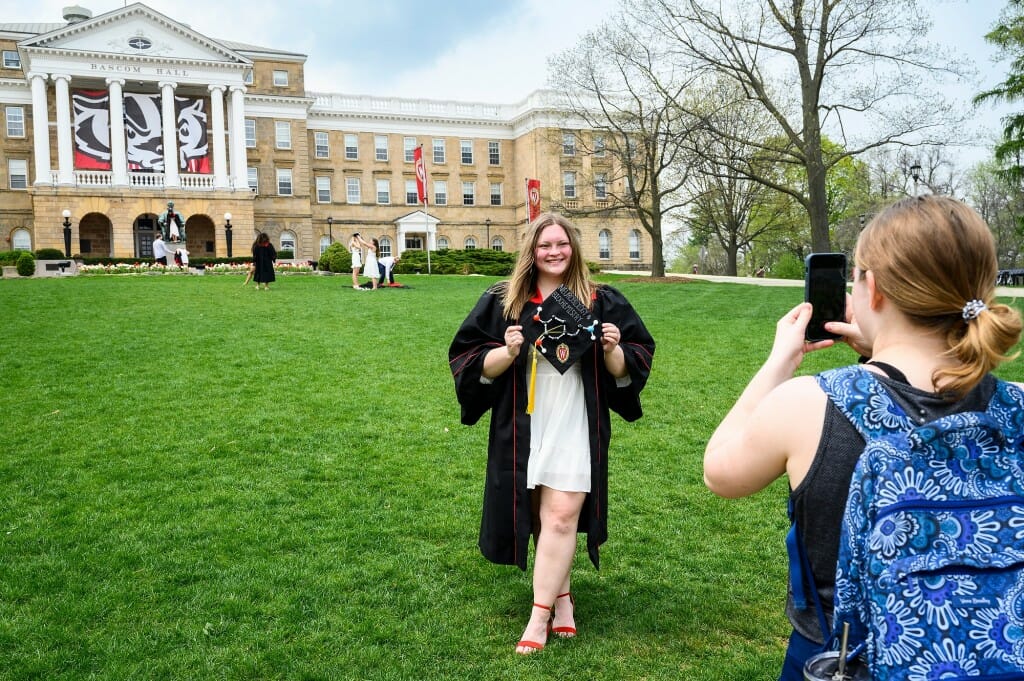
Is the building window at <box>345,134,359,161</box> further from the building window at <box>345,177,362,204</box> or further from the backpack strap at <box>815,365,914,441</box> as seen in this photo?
the backpack strap at <box>815,365,914,441</box>

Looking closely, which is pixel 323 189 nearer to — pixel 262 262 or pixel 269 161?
pixel 269 161

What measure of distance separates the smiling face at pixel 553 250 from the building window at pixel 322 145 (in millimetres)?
63140

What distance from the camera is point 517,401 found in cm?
396

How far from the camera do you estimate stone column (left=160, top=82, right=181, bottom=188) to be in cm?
5159

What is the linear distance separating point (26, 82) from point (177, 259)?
89.2ft

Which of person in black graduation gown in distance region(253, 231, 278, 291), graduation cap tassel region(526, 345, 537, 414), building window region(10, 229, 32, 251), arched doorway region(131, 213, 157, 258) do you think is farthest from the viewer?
building window region(10, 229, 32, 251)

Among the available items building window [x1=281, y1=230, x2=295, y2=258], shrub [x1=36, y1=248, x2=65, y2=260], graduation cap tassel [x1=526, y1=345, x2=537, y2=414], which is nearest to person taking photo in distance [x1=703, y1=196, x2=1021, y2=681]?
graduation cap tassel [x1=526, y1=345, x2=537, y2=414]

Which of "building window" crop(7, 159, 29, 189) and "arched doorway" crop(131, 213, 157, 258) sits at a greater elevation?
"building window" crop(7, 159, 29, 189)

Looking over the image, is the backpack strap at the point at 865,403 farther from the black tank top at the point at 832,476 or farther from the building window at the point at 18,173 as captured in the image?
the building window at the point at 18,173

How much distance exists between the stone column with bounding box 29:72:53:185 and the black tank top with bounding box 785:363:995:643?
5581 cm

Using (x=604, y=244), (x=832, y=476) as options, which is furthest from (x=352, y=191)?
(x=832, y=476)

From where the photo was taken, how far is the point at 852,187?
58.4 meters

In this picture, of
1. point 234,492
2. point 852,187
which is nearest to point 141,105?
point 852,187

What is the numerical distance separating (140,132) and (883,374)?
57.0 m
